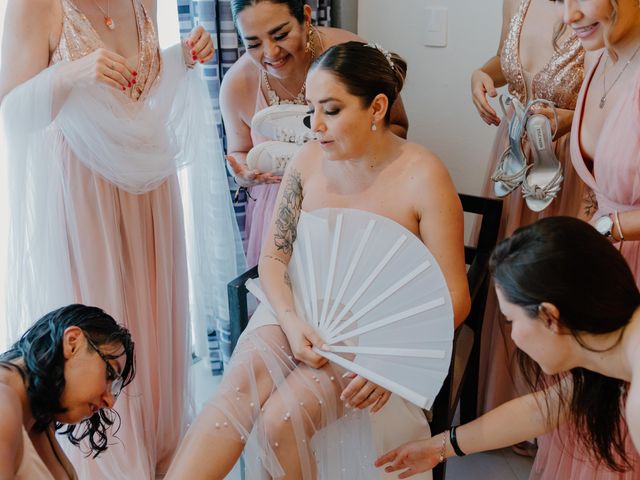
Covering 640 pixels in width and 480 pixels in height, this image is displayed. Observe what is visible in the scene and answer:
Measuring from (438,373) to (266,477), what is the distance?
0.42 metres

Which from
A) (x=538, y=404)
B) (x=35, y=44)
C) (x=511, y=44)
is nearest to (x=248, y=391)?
(x=538, y=404)

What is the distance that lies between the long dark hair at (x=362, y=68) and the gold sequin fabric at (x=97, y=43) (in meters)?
0.42

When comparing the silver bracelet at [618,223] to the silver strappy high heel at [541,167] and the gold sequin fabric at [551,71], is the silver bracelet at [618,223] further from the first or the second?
the gold sequin fabric at [551,71]

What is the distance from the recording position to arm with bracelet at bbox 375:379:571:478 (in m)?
1.32

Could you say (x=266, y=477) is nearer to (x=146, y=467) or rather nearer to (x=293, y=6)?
(x=146, y=467)

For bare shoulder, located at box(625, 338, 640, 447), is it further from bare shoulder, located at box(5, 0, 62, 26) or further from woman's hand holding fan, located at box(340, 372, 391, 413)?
bare shoulder, located at box(5, 0, 62, 26)

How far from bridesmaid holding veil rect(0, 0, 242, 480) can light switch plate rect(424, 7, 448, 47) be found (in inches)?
37.6

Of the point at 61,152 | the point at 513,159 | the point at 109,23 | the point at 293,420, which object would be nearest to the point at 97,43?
the point at 109,23

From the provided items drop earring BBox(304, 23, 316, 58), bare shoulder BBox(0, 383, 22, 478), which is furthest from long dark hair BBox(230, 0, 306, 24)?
bare shoulder BBox(0, 383, 22, 478)

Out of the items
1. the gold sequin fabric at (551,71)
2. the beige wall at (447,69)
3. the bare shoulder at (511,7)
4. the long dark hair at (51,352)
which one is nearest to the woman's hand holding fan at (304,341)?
the long dark hair at (51,352)

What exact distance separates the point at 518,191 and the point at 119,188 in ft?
3.47

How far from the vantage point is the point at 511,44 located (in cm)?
188

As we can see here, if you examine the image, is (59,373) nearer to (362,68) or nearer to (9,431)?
(9,431)

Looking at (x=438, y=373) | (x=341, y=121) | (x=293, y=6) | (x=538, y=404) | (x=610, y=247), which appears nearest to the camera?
(x=610, y=247)
